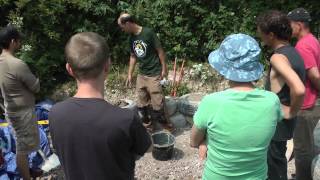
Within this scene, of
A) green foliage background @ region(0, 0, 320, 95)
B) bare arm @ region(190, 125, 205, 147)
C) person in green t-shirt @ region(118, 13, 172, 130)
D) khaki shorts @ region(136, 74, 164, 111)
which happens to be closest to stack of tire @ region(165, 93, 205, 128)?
person in green t-shirt @ region(118, 13, 172, 130)

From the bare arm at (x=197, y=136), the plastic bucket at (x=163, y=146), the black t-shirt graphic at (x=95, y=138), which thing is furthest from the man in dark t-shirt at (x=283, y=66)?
the plastic bucket at (x=163, y=146)

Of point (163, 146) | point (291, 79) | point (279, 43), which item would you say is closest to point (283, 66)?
point (291, 79)

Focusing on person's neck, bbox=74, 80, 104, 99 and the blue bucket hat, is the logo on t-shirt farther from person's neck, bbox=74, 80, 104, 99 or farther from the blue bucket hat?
person's neck, bbox=74, 80, 104, 99

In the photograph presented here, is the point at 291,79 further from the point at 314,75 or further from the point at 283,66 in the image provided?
the point at 314,75

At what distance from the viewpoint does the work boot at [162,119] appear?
20.1 feet

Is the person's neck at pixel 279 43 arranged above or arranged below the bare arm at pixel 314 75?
above

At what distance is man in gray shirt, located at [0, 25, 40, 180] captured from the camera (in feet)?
13.9

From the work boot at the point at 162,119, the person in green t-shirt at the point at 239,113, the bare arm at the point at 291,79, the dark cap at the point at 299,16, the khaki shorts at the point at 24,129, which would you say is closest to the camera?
the person in green t-shirt at the point at 239,113

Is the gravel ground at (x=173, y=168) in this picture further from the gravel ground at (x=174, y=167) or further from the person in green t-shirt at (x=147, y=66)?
the person in green t-shirt at (x=147, y=66)

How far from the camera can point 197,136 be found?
2.71 metres

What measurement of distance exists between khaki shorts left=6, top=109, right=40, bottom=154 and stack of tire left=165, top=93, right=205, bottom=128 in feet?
7.35

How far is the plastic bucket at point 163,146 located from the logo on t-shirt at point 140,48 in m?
1.12

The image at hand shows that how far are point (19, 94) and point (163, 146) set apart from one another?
192 centimetres

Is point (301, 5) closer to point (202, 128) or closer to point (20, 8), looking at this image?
point (20, 8)
